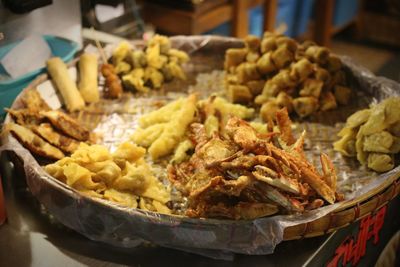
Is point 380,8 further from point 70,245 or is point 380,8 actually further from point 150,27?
point 70,245

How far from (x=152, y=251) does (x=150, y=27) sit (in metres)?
2.24

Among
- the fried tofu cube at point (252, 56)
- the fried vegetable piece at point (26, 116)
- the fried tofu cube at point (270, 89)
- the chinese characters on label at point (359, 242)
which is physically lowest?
the chinese characters on label at point (359, 242)

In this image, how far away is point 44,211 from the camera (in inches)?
64.5

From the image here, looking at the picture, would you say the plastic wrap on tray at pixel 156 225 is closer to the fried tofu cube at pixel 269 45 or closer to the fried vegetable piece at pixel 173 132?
the fried vegetable piece at pixel 173 132

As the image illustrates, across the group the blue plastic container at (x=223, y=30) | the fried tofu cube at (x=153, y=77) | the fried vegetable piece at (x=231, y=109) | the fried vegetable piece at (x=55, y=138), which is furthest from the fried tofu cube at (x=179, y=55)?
the blue plastic container at (x=223, y=30)

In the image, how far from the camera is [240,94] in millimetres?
2295

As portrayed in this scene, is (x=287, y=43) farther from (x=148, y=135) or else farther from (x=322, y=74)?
(x=148, y=135)

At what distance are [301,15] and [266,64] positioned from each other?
2542 mm

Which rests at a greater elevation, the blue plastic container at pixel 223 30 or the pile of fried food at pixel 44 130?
the pile of fried food at pixel 44 130

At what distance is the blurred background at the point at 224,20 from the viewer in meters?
2.29

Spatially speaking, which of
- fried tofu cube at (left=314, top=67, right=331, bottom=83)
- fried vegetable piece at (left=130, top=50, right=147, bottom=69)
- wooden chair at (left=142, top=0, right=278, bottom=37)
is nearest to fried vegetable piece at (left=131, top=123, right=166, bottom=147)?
fried vegetable piece at (left=130, top=50, right=147, bottom=69)

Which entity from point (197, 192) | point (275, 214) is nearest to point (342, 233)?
point (275, 214)

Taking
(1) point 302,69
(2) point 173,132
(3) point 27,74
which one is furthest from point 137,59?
(1) point 302,69

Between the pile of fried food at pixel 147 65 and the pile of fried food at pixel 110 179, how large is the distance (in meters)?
0.81
